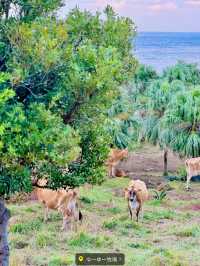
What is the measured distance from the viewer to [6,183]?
339 inches

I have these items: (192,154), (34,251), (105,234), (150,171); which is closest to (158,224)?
(105,234)

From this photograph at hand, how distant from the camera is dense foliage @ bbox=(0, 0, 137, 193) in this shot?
Result: 824 cm

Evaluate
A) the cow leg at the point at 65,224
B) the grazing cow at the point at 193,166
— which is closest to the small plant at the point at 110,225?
the cow leg at the point at 65,224

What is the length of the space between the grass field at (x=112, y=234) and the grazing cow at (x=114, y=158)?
4.79 m

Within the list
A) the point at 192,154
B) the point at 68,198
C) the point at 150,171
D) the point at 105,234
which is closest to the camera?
the point at 105,234

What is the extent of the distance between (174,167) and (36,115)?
22460 mm

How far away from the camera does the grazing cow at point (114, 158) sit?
26422mm

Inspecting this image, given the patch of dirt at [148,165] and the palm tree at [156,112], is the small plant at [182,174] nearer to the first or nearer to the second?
the palm tree at [156,112]

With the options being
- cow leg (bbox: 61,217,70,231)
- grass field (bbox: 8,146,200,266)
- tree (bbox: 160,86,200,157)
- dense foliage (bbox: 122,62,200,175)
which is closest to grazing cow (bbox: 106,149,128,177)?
dense foliage (bbox: 122,62,200,175)

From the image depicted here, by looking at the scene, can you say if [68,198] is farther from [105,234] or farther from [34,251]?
[34,251]

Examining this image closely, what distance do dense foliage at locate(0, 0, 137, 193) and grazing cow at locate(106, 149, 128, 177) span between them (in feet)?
52.6

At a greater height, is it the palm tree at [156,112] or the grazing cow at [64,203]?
the palm tree at [156,112]

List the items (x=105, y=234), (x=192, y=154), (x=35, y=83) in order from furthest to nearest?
(x=192, y=154), (x=105, y=234), (x=35, y=83)

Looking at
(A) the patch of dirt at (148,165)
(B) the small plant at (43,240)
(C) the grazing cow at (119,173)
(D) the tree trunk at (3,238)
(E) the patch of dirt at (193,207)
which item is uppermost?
(D) the tree trunk at (3,238)
